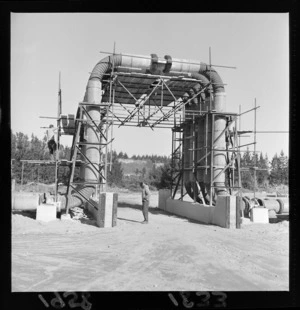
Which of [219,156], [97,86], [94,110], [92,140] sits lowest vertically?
[219,156]

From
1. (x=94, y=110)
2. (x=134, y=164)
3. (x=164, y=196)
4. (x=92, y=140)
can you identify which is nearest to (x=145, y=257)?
(x=92, y=140)

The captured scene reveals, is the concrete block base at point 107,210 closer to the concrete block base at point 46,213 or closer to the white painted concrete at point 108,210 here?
the white painted concrete at point 108,210

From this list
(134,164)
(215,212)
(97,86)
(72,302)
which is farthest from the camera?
(134,164)

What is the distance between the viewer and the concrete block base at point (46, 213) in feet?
39.3

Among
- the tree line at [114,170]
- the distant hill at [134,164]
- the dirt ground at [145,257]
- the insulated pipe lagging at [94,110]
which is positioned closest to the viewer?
the dirt ground at [145,257]

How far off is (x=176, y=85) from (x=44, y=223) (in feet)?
28.3

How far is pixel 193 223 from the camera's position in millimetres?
13602

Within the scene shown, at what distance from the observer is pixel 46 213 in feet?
39.6

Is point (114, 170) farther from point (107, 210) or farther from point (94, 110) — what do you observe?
point (107, 210)

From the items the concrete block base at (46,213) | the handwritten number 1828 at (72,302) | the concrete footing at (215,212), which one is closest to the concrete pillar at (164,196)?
the concrete footing at (215,212)

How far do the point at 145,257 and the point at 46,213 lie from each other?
528 cm

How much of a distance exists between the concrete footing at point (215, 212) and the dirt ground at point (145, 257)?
0.49 meters

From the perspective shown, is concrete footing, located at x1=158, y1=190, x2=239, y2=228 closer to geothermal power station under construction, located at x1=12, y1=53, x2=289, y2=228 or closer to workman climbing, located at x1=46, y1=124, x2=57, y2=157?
geothermal power station under construction, located at x1=12, y1=53, x2=289, y2=228
